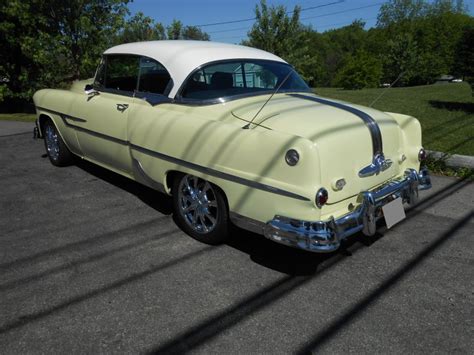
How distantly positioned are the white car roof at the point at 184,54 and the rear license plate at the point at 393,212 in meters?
2.09

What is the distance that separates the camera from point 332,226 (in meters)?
2.84

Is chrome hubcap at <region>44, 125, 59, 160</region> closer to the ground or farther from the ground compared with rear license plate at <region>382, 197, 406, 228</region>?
farther from the ground

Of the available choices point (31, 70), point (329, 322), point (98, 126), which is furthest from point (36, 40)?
point (329, 322)

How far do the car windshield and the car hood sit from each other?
1.28ft

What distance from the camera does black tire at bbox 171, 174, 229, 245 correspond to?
3.46 meters

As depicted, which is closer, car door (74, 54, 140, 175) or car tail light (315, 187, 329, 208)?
car tail light (315, 187, 329, 208)

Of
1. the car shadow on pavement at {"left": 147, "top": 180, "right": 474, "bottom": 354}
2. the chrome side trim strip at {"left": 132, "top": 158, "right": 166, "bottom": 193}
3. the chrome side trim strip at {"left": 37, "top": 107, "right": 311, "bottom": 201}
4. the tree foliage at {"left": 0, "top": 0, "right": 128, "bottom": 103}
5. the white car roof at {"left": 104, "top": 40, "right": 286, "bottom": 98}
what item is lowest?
the car shadow on pavement at {"left": 147, "top": 180, "right": 474, "bottom": 354}

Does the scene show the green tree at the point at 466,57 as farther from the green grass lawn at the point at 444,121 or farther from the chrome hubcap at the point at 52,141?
the chrome hubcap at the point at 52,141

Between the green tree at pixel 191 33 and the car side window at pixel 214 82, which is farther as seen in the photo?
the green tree at pixel 191 33

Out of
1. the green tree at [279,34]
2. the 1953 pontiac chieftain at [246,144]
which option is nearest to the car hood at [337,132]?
the 1953 pontiac chieftain at [246,144]

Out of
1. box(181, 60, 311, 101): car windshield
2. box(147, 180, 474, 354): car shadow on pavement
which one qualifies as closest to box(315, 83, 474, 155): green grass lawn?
box(147, 180, 474, 354): car shadow on pavement

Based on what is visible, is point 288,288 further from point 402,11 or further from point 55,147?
point 402,11

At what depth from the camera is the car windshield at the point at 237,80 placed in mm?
3828

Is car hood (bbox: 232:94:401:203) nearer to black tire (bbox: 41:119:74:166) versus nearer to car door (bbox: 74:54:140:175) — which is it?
car door (bbox: 74:54:140:175)
